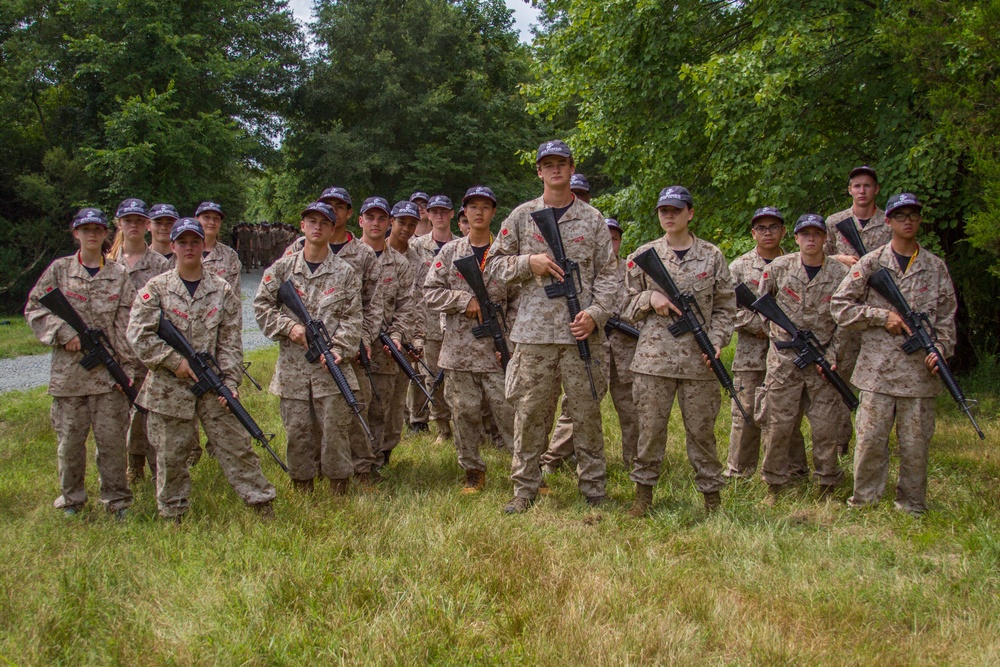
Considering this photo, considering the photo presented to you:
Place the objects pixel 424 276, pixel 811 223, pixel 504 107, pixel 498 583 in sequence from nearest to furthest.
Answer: pixel 498 583, pixel 811 223, pixel 424 276, pixel 504 107

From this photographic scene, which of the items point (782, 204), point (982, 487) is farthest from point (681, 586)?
point (782, 204)

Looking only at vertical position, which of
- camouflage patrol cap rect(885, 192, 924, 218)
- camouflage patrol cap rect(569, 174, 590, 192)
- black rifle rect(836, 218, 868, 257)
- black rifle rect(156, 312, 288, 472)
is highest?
camouflage patrol cap rect(569, 174, 590, 192)

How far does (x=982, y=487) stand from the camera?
5.98m

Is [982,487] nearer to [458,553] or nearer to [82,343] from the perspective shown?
[458,553]

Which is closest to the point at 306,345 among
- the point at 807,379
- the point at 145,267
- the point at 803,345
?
the point at 145,267

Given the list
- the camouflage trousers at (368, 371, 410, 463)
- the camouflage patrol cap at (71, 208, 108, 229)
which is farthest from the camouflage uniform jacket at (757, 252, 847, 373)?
the camouflage patrol cap at (71, 208, 108, 229)

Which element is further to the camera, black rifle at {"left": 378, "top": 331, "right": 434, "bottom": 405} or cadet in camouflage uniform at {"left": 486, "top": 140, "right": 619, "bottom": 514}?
black rifle at {"left": 378, "top": 331, "right": 434, "bottom": 405}

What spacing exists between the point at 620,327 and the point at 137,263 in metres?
4.11

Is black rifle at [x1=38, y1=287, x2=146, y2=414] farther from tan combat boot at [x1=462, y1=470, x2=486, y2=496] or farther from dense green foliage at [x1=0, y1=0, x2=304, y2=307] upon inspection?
dense green foliage at [x1=0, y1=0, x2=304, y2=307]

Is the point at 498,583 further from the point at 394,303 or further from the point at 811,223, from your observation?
the point at 811,223

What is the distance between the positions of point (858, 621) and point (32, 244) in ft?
75.2

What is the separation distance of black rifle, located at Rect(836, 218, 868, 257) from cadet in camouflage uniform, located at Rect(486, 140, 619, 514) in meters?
2.25

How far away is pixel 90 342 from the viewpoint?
550 centimetres

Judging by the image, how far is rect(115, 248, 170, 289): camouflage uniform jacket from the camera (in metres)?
6.21
